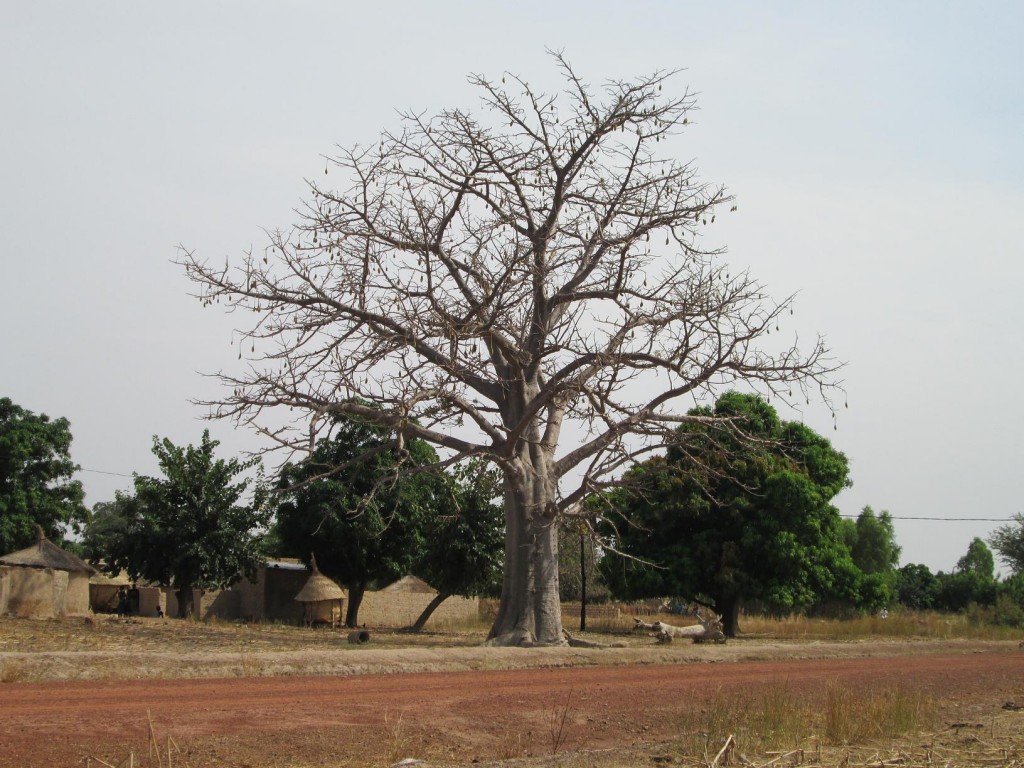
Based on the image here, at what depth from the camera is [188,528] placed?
108 feet

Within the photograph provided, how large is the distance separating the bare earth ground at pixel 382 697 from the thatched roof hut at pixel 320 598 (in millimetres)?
12975

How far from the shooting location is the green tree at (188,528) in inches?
1300

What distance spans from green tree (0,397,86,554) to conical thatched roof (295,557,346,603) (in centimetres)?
1214

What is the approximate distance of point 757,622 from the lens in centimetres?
3894

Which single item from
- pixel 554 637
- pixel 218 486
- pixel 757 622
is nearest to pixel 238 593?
pixel 218 486

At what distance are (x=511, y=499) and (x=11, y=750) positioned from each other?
13.6 meters

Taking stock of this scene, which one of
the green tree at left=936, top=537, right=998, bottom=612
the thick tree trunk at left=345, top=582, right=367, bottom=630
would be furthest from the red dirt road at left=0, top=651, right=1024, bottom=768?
the green tree at left=936, top=537, right=998, bottom=612

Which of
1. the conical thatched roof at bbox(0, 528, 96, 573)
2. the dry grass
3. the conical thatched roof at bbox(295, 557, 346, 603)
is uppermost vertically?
the conical thatched roof at bbox(0, 528, 96, 573)

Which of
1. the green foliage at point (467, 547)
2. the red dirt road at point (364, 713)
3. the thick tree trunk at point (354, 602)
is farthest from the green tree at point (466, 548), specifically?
the red dirt road at point (364, 713)

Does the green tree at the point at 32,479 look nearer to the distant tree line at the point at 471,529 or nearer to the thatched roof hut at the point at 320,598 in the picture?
the distant tree line at the point at 471,529

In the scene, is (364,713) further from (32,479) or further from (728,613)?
(32,479)

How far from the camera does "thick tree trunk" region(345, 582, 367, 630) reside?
113ft

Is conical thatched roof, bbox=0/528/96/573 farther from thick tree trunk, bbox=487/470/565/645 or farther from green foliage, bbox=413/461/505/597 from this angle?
thick tree trunk, bbox=487/470/565/645

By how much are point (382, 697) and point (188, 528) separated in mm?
23689
